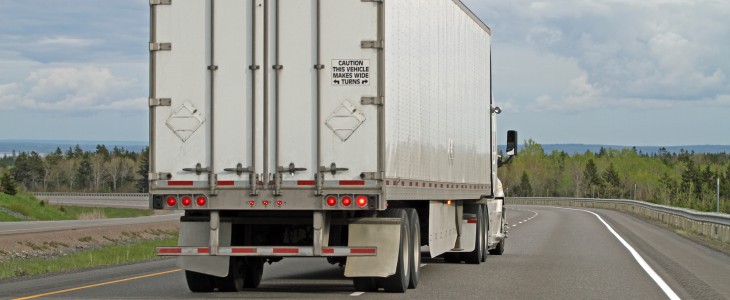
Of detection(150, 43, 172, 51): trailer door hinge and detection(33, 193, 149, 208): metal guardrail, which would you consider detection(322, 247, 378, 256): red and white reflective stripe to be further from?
detection(33, 193, 149, 208): metal guardrail

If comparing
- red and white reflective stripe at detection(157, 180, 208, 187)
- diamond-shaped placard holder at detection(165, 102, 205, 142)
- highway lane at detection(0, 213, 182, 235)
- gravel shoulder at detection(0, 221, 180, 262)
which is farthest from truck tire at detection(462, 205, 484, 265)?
highway lane at detection(0, 213, 182, 235)

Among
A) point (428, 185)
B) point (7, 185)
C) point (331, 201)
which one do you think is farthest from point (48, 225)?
point (7, 185)

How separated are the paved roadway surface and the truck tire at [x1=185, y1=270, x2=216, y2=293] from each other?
17cm

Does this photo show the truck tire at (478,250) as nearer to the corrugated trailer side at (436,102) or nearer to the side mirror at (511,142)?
the corrugated trailer side at (436,102)

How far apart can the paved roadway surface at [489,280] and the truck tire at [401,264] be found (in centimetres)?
16

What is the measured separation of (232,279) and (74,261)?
10.7 metres

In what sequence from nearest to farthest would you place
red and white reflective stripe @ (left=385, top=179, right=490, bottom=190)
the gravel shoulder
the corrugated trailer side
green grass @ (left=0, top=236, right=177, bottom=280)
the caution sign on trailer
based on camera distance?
the caution sign on trailer
red and white reflective stripe @ (left=385, top=179, right=490, bottom=190)
the corrugated trailer side
green grass @ (left=0, top=236, right=177, bottom=280)
the gravel shoulder

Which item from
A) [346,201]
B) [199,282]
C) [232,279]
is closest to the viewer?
[346,201]

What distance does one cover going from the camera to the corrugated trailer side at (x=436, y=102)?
602 inches

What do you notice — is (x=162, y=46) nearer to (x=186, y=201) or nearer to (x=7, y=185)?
(x=186, y=201)

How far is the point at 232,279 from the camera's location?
642 inches

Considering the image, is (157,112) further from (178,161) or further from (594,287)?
(594,287)

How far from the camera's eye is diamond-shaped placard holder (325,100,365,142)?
14.6 m

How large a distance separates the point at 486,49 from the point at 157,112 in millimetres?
10665
